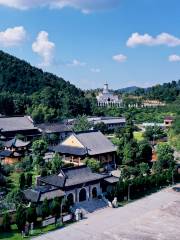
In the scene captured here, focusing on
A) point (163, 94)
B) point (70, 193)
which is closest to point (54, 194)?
point (70, 193)

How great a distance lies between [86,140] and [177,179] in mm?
10609

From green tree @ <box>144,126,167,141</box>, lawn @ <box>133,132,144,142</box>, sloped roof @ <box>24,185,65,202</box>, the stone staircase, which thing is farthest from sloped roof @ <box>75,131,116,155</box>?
green tree @ <box>144,126,167,141</box>

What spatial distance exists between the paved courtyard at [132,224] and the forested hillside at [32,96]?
1624 inches

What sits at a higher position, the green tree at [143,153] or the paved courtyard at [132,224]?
the green tree at [143,153]

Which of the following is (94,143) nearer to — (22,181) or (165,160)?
(165,160)

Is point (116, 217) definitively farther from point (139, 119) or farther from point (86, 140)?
point (139, 119)

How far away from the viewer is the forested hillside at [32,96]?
239 ft

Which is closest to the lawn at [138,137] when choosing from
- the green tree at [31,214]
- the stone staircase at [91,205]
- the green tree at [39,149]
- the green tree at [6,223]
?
the green tree at [39,149]

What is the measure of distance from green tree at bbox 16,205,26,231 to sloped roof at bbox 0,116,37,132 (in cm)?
3106

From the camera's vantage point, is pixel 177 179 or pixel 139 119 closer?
pixel 177 179

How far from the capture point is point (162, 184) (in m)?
34.4

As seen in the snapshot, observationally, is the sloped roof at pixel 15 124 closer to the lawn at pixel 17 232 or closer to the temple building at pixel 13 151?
the temple building at pixel 13 151

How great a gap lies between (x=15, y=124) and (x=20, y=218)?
3366cm

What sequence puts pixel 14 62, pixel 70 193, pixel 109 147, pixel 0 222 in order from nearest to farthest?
pixel 0 222
pixel 70 193
pixel 109 147
pixel 14 62
